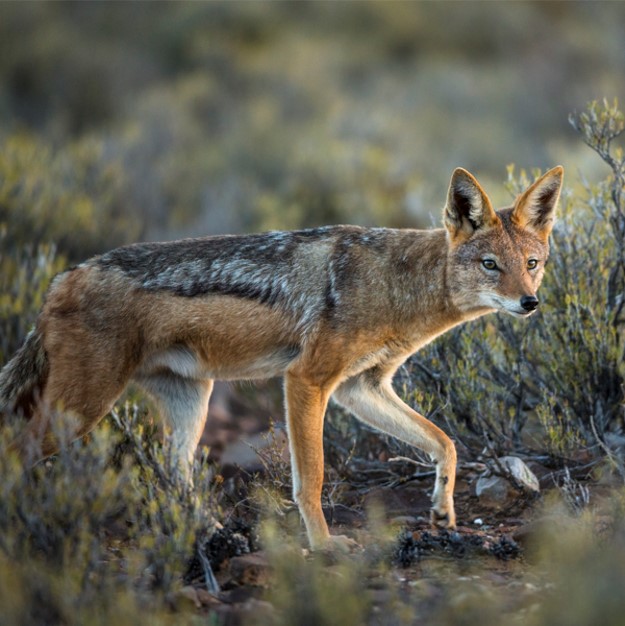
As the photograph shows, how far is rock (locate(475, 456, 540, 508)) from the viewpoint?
602 cm

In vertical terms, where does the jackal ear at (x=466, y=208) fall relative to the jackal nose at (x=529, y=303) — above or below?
above

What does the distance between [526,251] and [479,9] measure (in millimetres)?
35478

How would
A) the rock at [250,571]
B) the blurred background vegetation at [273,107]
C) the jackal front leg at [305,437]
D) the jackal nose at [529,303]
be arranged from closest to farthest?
1. the rock at [250,571]
2. the jackal nose at [529,303]
3. the jackal front leg at [305,437]
4. the blurred background vegetation at [273,107]

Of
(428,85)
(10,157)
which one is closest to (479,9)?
(428,85)

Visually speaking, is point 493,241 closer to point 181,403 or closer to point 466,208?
point 466,208

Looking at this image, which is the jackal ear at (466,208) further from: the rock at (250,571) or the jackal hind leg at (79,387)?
the rock at (250,571)

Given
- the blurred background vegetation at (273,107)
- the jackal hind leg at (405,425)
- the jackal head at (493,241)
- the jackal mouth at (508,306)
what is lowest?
the jackal hind leg at (405,425)

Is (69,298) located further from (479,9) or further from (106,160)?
(479,9)

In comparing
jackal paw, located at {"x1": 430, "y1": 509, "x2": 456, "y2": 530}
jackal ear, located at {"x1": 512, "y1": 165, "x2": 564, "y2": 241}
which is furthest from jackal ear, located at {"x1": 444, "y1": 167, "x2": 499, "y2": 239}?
jackal paw, located at {"x1": 430, "y1": 509, "x2": 456, "y2": 530}

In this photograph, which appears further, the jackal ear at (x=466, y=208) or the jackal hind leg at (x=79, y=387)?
the jackal ear at (x=466, y=208)

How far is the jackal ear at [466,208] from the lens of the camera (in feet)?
19.1

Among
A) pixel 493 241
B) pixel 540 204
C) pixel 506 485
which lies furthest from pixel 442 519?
pixel 540 204

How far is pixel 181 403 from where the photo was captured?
6223 millimetres

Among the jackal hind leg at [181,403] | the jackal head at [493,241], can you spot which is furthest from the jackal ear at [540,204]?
the jackal hind leg at [181,403]
